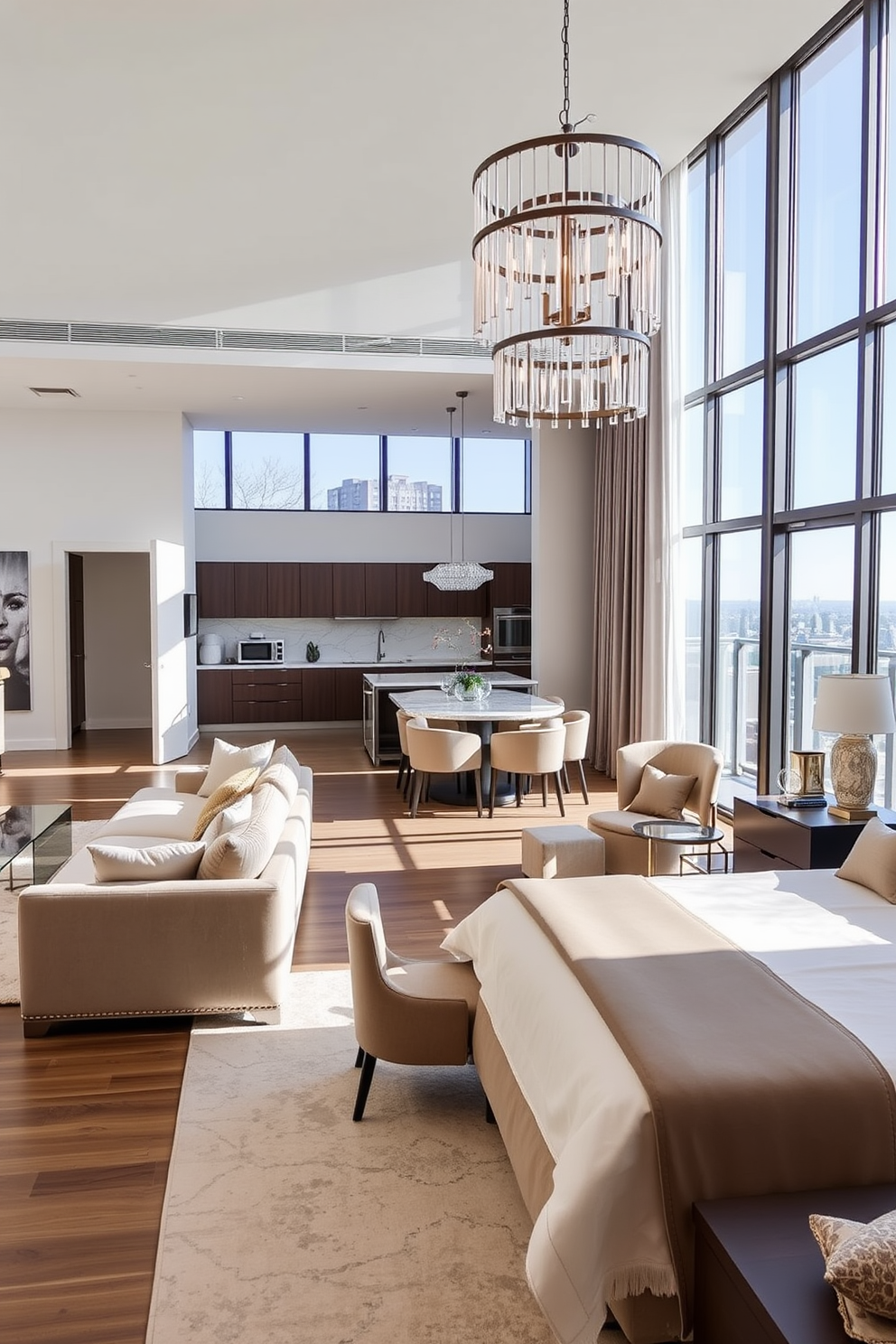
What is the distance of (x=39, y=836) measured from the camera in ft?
17.9

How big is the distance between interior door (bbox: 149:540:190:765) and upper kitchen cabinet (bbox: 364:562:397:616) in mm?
2608

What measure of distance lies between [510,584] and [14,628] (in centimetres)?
573

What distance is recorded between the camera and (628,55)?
5.66m

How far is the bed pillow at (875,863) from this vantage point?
359 centimetres

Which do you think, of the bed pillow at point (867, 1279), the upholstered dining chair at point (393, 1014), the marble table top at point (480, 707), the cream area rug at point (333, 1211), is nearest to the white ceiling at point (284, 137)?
the marble table top at point (480, 707)

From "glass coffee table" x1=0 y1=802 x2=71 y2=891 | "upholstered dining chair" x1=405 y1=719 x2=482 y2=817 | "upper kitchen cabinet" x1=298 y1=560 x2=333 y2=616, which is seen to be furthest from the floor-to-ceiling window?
"upper kitchen cabinet" x1=298 y1=560 x2=333 y2=616

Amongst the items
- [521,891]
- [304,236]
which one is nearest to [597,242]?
[304,236]

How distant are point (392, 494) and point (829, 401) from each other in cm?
770

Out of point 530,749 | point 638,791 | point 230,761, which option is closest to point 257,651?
point 530,749

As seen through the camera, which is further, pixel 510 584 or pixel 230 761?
pixel 510 584

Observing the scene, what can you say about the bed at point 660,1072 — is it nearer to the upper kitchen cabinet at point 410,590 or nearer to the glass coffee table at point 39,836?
the glass coffee table at point 39,836

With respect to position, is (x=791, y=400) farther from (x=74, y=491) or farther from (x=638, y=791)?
(x=74, y=491)

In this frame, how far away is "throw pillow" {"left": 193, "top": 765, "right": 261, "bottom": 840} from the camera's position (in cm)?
480

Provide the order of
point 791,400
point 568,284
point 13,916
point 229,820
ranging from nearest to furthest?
point 568,284, point 229,820, point 13,916, point 791,400
